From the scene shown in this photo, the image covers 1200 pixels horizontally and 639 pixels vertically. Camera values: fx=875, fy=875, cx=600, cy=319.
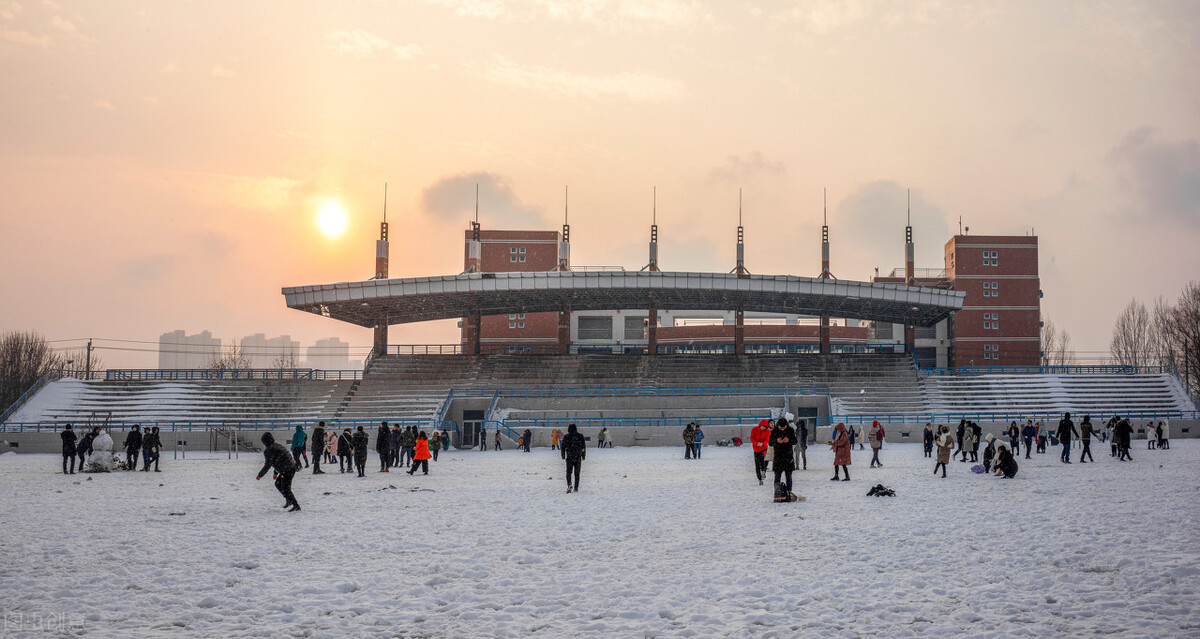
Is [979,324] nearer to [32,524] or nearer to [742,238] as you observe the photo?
[742,238]

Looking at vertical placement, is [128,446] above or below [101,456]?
above

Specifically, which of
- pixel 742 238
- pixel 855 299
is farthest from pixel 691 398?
pixel 742 238

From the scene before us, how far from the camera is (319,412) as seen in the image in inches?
2137

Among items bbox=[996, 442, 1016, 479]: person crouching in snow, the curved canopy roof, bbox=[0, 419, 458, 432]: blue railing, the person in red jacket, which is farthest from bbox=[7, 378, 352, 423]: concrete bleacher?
bbox=[996, 442, 1016, 479]: person crouching in snow

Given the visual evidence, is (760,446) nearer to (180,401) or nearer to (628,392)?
(628,392)

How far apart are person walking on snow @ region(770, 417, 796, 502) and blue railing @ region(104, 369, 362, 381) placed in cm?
4829

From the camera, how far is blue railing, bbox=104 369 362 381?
59000 mm

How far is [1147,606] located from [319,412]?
5101 centimetres

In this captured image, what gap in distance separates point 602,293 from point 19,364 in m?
61.8

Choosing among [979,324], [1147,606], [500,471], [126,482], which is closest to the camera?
[1147,606]

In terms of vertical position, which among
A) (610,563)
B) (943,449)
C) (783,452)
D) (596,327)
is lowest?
(610,563)

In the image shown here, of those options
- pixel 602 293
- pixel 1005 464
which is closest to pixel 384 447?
pixel 1005 464

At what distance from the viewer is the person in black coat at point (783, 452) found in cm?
1792

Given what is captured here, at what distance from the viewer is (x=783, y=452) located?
1806 cm
